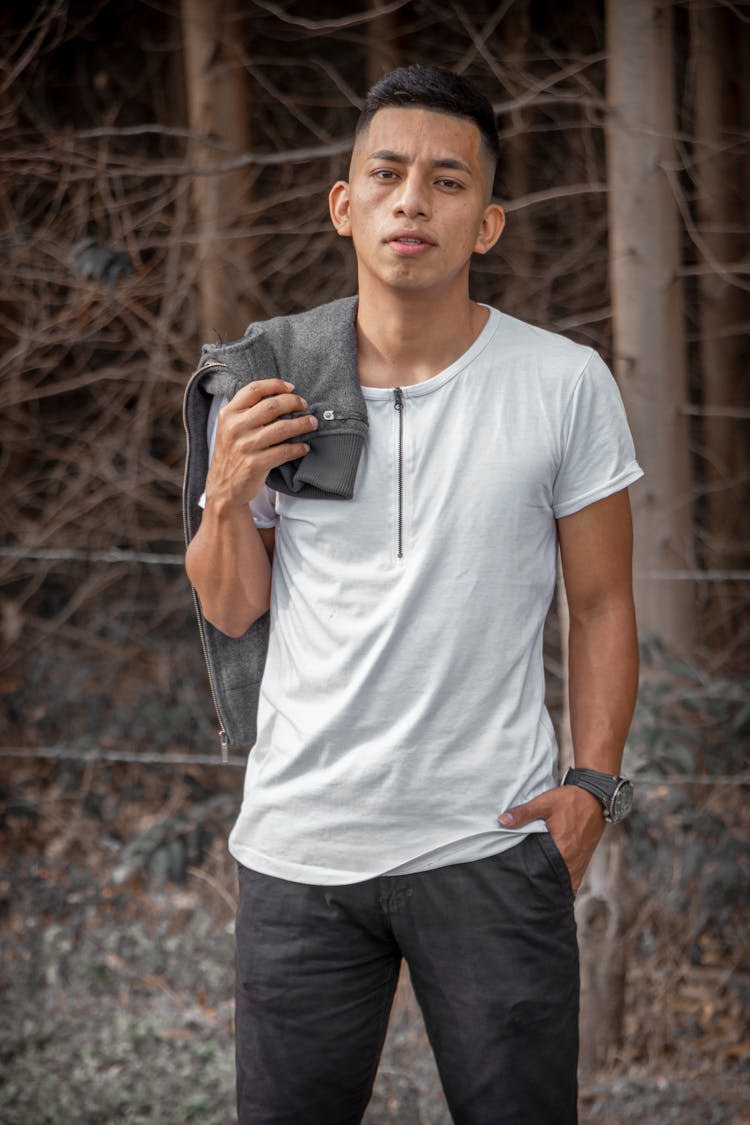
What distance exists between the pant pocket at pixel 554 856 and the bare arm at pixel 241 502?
53cm

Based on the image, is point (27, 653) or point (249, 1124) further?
point (27, 653)

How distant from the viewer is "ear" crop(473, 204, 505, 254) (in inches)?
A: 71.6

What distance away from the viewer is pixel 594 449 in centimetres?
171

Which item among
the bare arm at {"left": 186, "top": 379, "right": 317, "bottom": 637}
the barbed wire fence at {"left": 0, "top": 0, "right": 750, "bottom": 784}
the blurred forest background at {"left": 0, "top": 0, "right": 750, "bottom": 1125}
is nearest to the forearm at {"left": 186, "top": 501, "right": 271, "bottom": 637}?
the bare arm at {"left": 186, "top": 379, "right": 317, "bottom": 637}

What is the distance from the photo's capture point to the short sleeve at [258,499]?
5.98 feet

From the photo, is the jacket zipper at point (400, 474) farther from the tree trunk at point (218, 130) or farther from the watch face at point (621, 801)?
the tree trunk at point (218, 130)

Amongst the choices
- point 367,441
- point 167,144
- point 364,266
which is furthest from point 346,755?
point 167,144

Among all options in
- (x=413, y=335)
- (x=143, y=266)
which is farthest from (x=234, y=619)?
(x=143, y=266)

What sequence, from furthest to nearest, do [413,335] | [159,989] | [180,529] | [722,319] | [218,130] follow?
[722,319]
[180,529]
[218,130]
[159,989]
[413,335]

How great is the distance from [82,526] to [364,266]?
11.2 feet

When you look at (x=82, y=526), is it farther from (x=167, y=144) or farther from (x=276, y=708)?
(x=276, y=708)

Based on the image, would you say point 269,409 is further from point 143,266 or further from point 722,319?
point 722,319

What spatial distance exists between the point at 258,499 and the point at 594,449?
1.64 ft

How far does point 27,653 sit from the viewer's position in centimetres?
478
